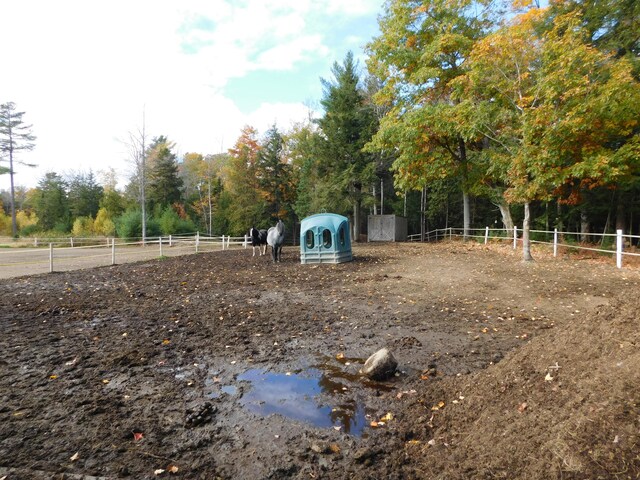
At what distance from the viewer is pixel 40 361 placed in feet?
14.2

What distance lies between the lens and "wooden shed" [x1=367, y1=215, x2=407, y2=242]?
25.0 m

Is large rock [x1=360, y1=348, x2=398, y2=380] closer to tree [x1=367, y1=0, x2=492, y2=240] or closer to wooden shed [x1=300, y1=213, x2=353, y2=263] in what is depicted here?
wooden shed [x1=300, y1=213, x2=353, y2=263]

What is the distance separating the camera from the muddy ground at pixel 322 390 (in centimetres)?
232

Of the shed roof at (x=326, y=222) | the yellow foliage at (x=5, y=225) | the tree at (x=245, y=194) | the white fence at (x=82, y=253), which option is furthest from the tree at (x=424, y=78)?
the yellow foliage at (x=5, y=225)

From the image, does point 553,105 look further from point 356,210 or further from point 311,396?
point 356,210

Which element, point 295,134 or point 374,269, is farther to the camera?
point 295,134

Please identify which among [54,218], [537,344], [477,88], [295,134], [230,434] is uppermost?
[295,134]

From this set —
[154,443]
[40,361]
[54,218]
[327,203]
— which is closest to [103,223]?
[54,218]

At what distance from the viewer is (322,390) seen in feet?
12.1

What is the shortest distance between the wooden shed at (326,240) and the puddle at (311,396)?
9192mm

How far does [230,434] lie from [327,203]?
2316cm

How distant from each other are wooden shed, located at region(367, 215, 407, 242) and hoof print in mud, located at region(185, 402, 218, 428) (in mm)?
22628

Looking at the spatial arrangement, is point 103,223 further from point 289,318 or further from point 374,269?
point 289,318

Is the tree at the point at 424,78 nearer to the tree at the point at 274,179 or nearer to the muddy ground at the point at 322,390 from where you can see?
the muddy ground at the point at 322,390
